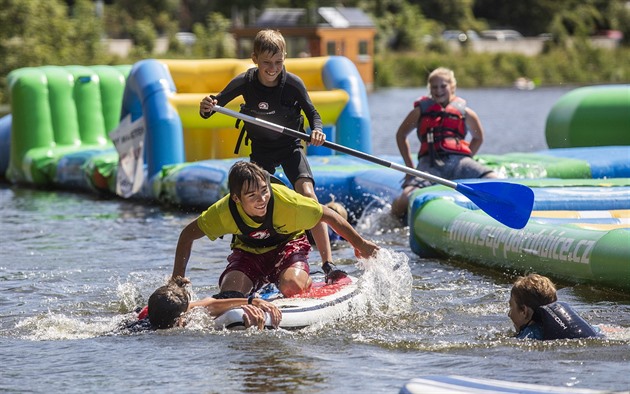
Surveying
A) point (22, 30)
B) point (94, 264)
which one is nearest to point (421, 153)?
point (94, 264)

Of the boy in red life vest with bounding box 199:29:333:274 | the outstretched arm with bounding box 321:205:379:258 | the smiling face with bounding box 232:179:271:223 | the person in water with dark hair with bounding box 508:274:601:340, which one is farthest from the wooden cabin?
the person in water with dark hair with bounding box 508:274:601:340

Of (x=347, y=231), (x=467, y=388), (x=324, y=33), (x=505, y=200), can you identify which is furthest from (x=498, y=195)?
(x=324, y=33)

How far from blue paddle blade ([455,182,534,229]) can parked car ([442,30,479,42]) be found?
4186cm

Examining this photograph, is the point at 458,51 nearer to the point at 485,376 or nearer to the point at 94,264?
the point at 94,264

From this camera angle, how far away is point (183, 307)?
5898 millimetres

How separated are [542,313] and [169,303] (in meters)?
1.75

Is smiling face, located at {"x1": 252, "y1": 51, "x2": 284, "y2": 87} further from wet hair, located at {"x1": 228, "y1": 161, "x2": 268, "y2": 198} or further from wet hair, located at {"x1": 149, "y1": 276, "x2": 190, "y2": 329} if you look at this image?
wet hair, located at {"x1": 149, "y1": 276, "x2": 190, "y2": 329}

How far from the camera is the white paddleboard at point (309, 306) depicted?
5.91 meters

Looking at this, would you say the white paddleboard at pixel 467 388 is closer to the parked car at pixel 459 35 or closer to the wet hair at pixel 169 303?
the wet hair at pixel 169 303

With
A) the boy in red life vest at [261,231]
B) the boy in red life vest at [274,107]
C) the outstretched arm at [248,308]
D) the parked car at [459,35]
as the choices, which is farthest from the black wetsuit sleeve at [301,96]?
the parked car at [459,35]

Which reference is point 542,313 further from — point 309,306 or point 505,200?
point 505,200

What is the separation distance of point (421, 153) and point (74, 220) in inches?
134

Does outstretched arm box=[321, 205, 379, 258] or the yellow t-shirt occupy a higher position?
the yellow t-shirt

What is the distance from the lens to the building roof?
4072 centimetres
